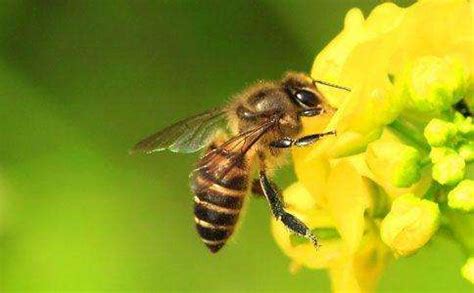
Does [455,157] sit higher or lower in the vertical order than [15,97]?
lower

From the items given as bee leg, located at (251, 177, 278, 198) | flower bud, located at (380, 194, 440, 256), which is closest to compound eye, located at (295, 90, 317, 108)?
bee leg, located at (251, 177, 278, 198)

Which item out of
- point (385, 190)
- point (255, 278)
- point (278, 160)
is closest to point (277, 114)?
point (278, 160)

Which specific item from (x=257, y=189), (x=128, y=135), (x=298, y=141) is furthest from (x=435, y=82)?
(x=128, y=135)

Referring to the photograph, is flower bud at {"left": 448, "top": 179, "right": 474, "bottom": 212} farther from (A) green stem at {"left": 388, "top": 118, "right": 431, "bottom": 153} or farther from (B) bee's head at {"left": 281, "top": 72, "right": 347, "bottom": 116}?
(B) bee's head at {"left": 281, "top": 72, "right": 347, "bottom": 116}

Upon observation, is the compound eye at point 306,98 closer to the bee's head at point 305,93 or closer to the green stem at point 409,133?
the bee's head at point 305,93

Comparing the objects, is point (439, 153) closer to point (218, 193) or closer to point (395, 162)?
point (395, 162)

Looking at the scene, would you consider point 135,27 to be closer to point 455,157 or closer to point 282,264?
point 282,264
